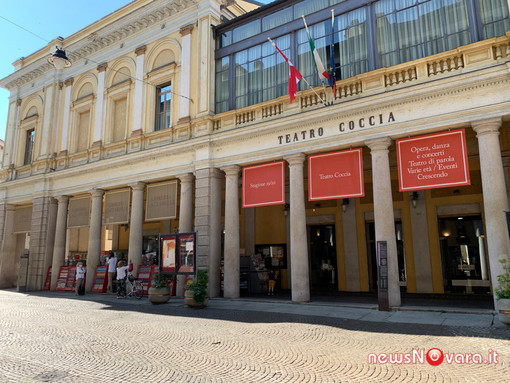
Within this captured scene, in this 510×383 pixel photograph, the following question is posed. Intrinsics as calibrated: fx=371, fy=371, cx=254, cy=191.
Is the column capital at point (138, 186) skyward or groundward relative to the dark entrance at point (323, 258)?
skyward

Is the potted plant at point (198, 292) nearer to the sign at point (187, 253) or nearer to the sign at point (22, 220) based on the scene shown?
the sign at point (187, 253)

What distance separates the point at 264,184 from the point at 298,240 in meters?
2.74

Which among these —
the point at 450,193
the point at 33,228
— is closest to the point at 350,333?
the point at 450,193

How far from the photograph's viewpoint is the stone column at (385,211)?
11.0 meters

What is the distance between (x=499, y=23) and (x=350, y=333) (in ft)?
32.1

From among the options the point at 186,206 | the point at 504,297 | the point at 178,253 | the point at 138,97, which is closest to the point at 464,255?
the point at 504,297

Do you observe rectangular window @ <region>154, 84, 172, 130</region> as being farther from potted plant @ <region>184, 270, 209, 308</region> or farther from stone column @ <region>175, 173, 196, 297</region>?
potted plant @ <region>184, 270, 209, 308</region>

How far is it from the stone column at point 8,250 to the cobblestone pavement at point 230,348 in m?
14.2

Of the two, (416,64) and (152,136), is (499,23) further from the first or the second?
(152,136)

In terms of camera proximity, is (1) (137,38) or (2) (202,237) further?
(1) (137,38)

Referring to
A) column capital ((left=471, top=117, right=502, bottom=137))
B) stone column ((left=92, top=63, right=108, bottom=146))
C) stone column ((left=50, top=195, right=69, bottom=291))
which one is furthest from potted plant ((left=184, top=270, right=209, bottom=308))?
stone column ((left=50, top=195, right=69, bottom=291))

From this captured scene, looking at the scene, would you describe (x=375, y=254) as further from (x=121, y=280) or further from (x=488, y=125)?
(x=121, y=280)

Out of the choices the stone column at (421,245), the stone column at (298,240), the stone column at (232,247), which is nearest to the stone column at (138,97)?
the stone column at (232,247)

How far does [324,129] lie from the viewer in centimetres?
1292
